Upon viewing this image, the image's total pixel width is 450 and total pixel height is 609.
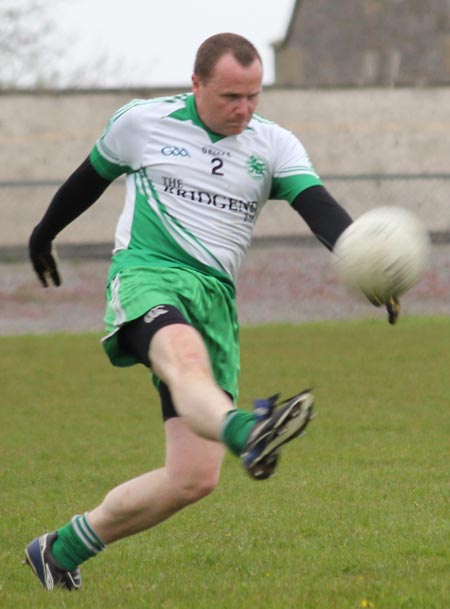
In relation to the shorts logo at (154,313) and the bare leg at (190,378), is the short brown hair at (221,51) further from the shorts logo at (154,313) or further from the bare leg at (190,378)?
the bare leg at (190,378)

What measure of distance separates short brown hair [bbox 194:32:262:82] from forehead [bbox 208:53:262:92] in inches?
0.7

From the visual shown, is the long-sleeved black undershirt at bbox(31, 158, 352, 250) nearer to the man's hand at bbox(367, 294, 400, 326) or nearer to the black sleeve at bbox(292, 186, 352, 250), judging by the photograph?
the black sleeve at bbox(292, 186, 352, 250)

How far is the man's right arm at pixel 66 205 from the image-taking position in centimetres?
566

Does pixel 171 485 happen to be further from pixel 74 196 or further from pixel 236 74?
pixel 236 74

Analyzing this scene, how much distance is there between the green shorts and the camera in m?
5.01

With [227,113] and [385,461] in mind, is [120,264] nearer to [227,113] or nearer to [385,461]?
[227,113]

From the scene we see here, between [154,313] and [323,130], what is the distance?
20.3 m

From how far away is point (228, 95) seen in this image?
5164 mm

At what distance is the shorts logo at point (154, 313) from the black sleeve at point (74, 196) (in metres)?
0.97

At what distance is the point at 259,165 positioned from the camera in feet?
17.7

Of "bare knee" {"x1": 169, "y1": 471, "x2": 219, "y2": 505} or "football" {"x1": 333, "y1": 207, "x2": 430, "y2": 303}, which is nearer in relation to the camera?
"football" {"x1": 333, "y1": 207, "x2": 430, "y2": 303}

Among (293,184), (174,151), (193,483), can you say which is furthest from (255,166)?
(193,483)

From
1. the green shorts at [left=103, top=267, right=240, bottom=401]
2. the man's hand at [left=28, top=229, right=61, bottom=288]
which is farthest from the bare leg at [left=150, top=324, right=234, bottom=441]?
the man's hand at [left=28, top=229, right=61, bottom=288]

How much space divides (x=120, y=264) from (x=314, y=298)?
13353mm
